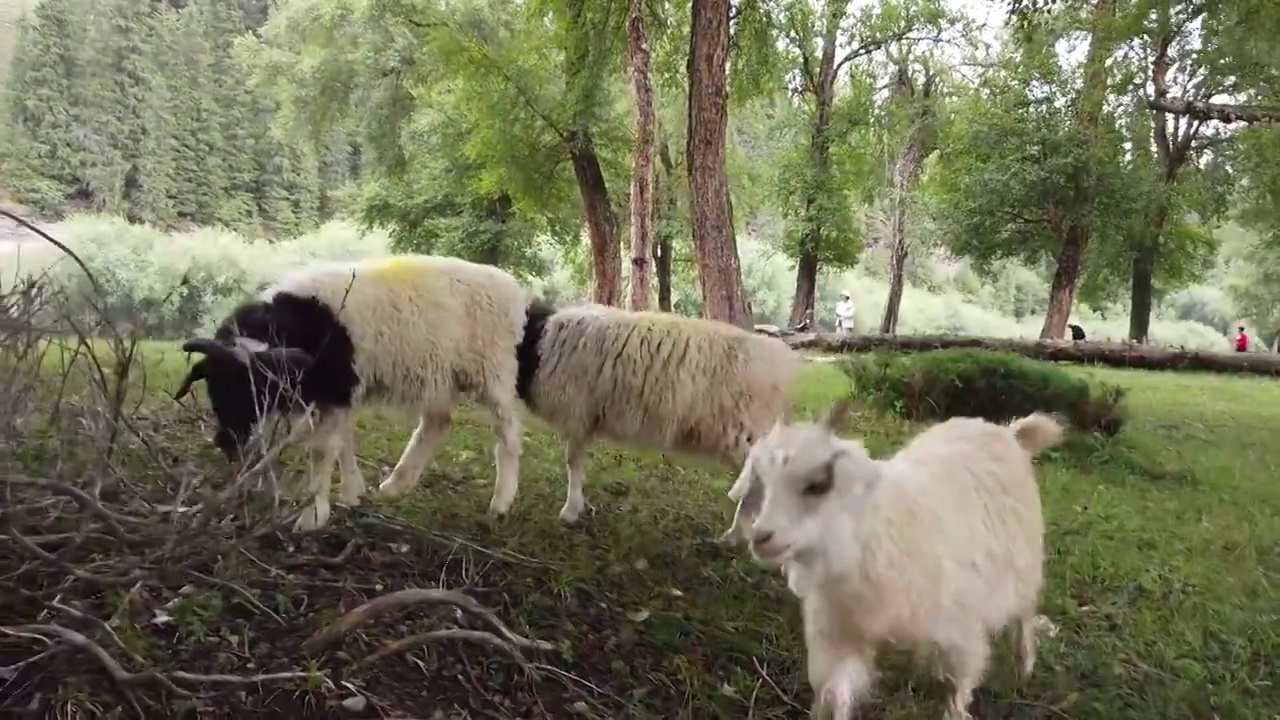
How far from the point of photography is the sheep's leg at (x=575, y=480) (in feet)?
14.8

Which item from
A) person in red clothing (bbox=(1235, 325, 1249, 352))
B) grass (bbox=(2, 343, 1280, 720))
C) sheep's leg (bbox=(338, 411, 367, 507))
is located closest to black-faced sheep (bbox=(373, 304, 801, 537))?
grass (bbox=(2, 343, 1280, 720))

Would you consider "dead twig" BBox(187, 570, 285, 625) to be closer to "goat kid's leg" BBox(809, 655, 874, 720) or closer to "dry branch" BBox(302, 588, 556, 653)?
"dry branch" BBox(302, 588, 556, 653)

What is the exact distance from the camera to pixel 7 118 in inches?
339

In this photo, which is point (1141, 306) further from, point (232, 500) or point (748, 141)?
point (232, 500)

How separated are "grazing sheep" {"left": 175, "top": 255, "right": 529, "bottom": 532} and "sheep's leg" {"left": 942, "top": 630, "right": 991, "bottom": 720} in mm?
2261

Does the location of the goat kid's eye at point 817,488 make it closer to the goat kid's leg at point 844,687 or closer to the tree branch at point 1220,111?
the goat kid's leg at point 844,687

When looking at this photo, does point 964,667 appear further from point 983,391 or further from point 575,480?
point 983,391

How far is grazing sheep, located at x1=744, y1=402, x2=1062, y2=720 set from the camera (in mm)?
2324

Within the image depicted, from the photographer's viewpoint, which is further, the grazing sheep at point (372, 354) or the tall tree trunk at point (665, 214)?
the tall tree trunk at point (665, 214)

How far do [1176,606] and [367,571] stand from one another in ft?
11.0

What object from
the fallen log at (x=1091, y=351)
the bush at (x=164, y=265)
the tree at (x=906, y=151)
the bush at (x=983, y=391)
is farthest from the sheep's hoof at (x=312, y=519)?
the tree at (x=906, y=151)

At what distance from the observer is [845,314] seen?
1927 centimetres

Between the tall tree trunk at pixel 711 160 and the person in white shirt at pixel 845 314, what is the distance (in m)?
11.2

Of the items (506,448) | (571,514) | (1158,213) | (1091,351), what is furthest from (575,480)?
(1158,213)
